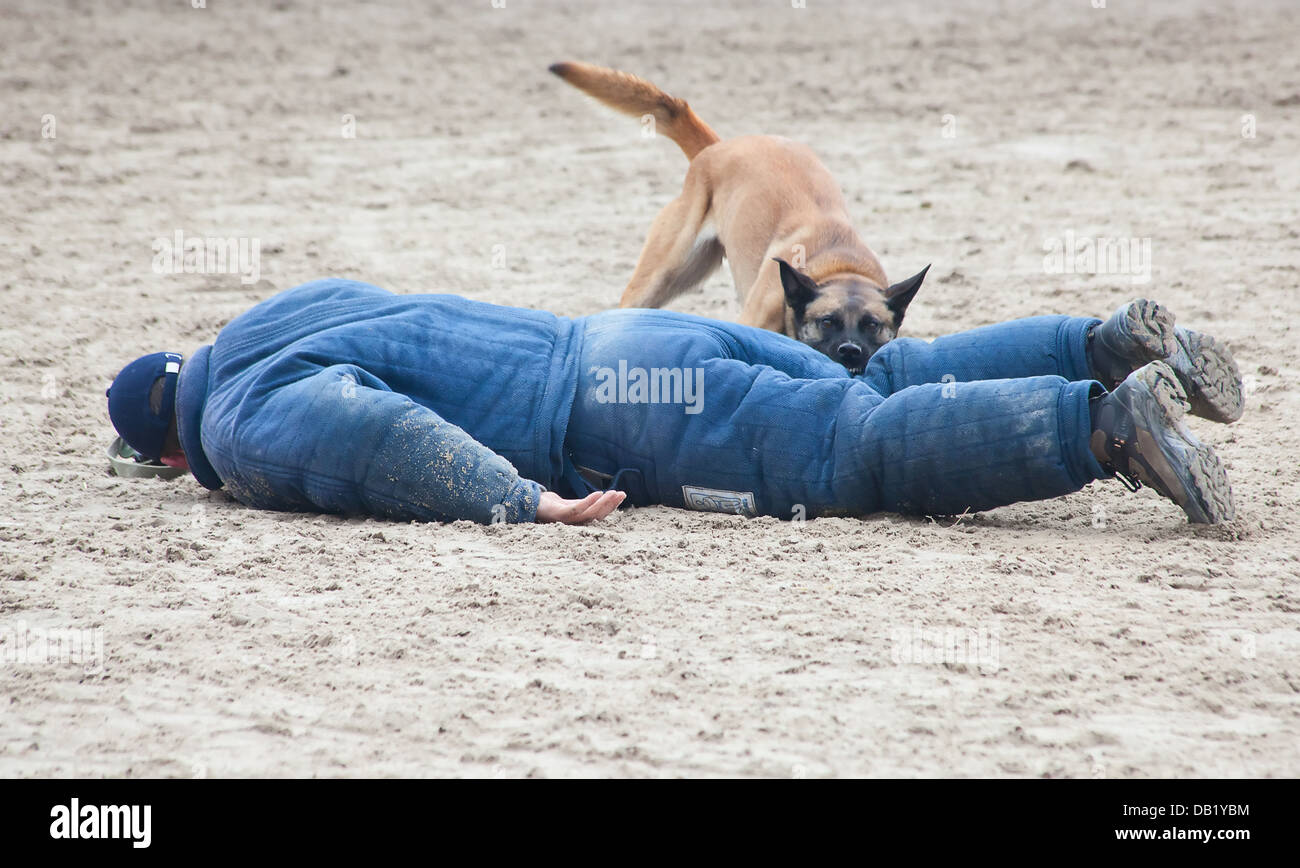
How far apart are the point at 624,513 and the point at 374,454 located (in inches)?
26.1

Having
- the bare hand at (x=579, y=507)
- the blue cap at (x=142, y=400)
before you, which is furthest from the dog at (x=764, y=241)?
the blue cap at (x=142, y=400)

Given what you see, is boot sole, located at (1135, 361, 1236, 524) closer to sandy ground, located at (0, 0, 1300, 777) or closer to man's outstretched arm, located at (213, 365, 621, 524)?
sandy ground, located at (0, 0, 1300, 777)

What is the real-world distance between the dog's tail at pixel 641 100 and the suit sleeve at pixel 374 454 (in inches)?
115

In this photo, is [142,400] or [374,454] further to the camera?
[142,400]

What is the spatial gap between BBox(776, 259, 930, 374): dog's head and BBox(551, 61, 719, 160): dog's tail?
141 centimetres

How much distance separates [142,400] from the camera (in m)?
3.41

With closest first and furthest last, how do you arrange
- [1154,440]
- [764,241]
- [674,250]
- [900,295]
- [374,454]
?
1. [1154,440]
2. [374,454]
3. [900,295]
4. [764,241]
5. [674,250]

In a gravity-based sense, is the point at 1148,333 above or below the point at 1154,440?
above

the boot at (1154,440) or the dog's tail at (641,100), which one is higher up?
the dog's tail at (641,100)

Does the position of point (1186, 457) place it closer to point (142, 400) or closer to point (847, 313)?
point (847, 313)

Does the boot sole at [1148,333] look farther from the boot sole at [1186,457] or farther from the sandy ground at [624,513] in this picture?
the sandy ground at [624,513]

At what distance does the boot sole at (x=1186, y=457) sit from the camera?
288cm

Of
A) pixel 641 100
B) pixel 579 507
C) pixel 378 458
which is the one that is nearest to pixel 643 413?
pixel 579 507

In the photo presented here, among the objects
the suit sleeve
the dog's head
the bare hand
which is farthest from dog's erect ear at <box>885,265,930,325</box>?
the suit sleeve
